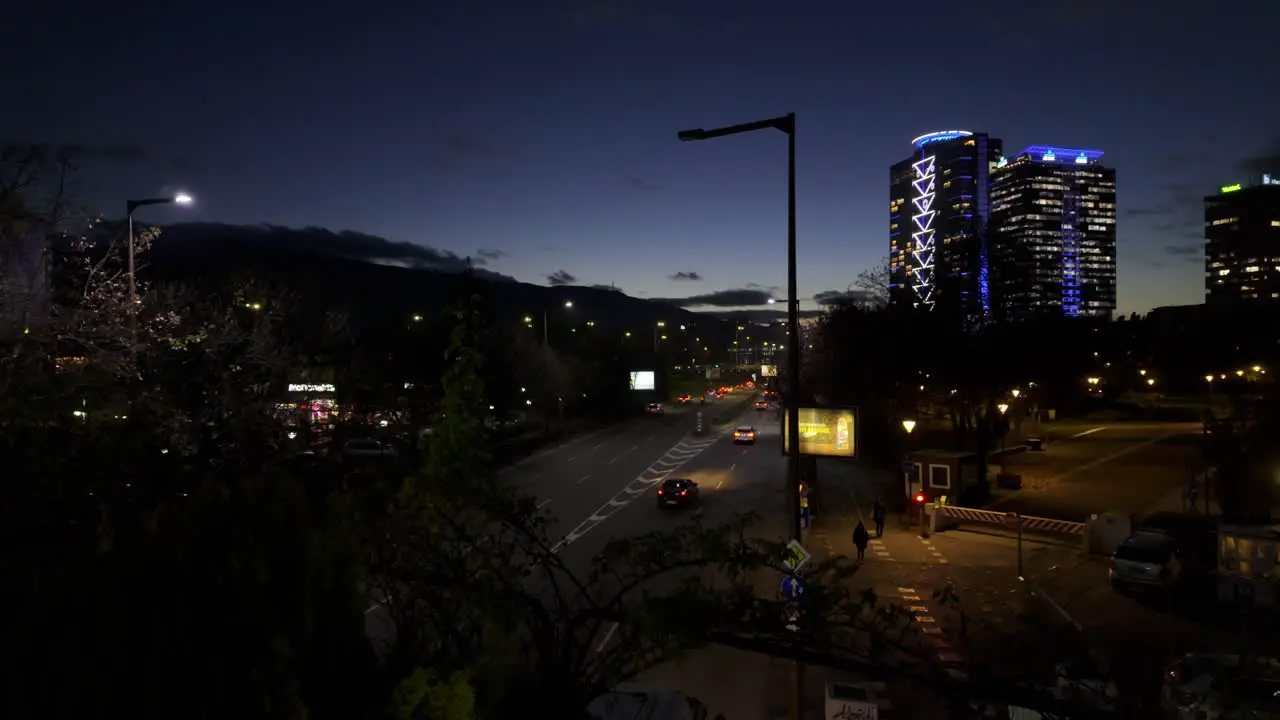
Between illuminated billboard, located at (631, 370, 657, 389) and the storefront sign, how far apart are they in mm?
50158

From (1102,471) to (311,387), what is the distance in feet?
111

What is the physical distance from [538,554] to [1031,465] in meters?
42.4

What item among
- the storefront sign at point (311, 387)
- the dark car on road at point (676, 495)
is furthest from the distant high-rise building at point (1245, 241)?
the storefront sign at point (311, 387)

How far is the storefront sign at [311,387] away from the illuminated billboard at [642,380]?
50.2 meters

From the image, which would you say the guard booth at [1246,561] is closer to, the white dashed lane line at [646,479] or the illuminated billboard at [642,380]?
the white dashed lane line at [646,479]

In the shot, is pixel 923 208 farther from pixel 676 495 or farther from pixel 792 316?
pixel 792 316

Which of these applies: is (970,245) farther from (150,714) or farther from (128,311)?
(150,714)

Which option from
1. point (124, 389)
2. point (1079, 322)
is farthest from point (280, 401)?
point (1079, 322)

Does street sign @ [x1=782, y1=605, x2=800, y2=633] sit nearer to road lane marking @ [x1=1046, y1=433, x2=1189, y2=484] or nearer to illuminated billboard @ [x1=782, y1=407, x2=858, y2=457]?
illuminated billboard @ [x1=782, y1=407, x2=858, y2=457]

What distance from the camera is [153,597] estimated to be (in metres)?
3.36

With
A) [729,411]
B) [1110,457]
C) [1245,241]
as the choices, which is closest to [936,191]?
[1245,241]

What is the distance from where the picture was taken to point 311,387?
2762 centimetres

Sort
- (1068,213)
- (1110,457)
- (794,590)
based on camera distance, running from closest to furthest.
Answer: (794,590) → (1110,457) → (1068,213)

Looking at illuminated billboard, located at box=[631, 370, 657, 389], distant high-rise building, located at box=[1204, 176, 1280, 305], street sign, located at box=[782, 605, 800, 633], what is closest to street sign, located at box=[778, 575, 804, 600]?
street sign, located at box=[782, 605, 800, 633]
